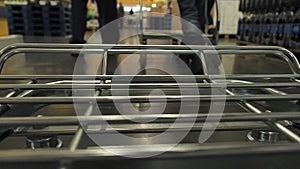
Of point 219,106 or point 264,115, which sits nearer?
point 264,115

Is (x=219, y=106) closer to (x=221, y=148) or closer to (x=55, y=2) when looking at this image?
(x=221, y=148)

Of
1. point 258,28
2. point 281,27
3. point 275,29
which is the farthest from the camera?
point 258,28

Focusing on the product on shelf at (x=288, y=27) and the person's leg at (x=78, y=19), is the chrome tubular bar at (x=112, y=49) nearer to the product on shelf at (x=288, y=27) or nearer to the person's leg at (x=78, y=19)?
the person's leg at (x=78, y=19)

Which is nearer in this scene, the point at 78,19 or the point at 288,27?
the point at 78,19

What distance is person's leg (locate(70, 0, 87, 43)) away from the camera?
172 cm

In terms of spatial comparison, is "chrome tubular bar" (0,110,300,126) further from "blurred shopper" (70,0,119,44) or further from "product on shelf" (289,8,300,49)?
"product on shelf" (289,8,300,49)

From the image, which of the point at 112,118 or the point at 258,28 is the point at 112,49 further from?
the point at 258,28

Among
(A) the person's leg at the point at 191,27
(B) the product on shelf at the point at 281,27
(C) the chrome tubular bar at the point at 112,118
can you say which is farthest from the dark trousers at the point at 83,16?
(B) the product on shelf at the point at 281,27

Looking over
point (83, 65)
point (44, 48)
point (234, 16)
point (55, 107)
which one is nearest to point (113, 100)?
point (44, 48)

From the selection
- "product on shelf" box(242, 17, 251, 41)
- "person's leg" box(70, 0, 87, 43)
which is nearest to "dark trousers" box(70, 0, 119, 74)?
"person's leg" box(70, 0, 87, 43)

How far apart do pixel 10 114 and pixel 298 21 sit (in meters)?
2.46

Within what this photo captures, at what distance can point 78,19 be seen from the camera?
1746 mm

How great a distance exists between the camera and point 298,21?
2.31m

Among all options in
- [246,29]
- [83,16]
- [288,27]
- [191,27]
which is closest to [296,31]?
[288,27]
